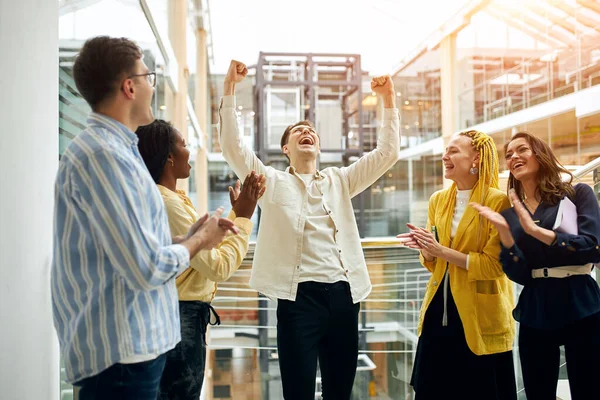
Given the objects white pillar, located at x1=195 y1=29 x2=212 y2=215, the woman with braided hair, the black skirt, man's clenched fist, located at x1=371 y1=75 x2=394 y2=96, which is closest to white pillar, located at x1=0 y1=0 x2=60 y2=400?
the woman with braided hair

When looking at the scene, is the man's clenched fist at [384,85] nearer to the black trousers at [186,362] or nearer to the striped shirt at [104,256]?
the black trousers at [186,362]

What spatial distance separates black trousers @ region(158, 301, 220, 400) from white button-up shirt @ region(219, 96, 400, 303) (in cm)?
40

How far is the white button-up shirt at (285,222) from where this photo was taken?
2.13 meters

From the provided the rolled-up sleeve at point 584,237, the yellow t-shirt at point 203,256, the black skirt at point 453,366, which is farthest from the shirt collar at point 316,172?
the rolled-up sleeve at point 584,237

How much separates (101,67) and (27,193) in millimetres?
463

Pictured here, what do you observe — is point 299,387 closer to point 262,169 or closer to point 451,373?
point 451,373

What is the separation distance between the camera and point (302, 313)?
2088 millimetres

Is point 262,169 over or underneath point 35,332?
over

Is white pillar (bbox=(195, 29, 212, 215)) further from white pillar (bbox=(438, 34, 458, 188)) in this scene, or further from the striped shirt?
the striped shirt

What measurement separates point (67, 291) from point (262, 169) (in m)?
1.20

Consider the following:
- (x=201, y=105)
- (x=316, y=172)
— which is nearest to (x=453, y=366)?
(x=316, y=172)

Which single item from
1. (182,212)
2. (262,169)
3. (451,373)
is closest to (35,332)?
(182,212)

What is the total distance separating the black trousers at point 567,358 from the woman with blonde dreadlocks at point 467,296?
0.13 meters

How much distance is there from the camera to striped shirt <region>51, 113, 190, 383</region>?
1.14 metres
